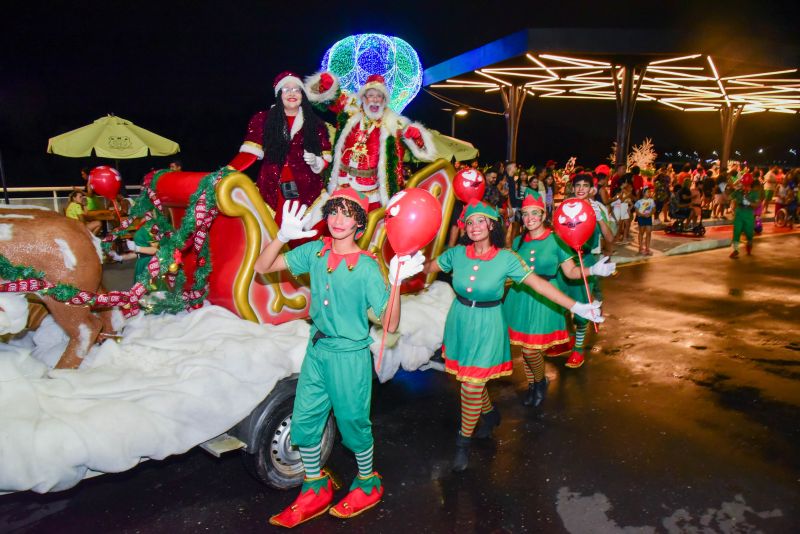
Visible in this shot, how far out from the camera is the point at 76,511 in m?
3.23

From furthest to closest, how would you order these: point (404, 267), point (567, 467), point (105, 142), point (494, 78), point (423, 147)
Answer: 1. point (494, 78)
2. point (105, 142)
3. point (423, 147)
4. point (567, 467)
5. point (404, 267)

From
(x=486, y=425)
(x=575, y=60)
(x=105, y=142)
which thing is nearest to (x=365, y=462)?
(x=486, y=425)

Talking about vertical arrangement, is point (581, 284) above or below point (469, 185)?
below

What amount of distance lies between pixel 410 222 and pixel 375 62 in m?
3.76

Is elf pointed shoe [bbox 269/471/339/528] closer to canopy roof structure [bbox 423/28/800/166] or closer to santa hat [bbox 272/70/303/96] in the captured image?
santa hat [bbox 272/70/303/96]

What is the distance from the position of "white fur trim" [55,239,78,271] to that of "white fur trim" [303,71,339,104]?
7.11ft

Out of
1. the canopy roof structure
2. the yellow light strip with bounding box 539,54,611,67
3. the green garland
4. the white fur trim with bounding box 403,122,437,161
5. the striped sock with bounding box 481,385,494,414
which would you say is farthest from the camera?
the yellow light strip with bounding box 539,54,611,67

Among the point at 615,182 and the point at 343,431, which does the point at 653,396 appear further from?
the point at 615,182

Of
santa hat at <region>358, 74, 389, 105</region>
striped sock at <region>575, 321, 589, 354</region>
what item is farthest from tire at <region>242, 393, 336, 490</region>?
striped sock at <region>575, 321, 589, 354</region>

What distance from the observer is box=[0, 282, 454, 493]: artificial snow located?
8.22 feet

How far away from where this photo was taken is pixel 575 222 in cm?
399

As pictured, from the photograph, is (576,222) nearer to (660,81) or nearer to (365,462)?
(365,462)

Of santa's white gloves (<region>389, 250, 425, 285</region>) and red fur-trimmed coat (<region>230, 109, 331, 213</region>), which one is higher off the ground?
red fur-trimmed coat (<region>230, 109, 331, 213</region>)

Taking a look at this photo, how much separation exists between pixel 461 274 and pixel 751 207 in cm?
1002
